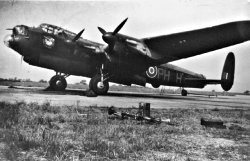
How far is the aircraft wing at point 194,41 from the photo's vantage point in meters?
13.0

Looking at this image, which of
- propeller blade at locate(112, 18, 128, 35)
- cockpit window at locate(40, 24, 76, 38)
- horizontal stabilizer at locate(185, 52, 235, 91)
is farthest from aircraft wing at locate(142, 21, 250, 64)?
horizontal stabilizer at locate(185, 52, 235, 91)

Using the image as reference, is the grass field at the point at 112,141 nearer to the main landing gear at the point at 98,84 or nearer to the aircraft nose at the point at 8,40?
the main landing gear at the point at 98,84

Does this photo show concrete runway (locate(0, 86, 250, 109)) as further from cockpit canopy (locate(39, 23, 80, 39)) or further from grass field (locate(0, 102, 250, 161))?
grass field (locate(0, 102, 250, 161))

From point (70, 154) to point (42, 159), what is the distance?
1.29 feet

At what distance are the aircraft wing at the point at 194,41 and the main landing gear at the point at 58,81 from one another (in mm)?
6004

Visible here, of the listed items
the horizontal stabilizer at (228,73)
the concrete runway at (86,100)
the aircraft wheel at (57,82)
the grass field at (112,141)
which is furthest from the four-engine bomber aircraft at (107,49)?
the grass field at (112,141)

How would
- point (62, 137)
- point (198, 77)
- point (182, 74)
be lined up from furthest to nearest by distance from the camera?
1. point (198, 77)
2. point (182, 74)
3. point (62, 137)

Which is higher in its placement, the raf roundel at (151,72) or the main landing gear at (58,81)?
the raf roundel at (151,72)

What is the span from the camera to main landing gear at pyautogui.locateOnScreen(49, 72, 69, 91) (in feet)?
54.9

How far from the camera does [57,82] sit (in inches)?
662

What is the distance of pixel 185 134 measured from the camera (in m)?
5.54

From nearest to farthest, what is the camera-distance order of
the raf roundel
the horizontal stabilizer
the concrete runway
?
1. the concrete runway
2. the raf roundel
3. the horizontal stabilizer

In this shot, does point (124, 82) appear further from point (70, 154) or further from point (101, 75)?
point (70, 154)

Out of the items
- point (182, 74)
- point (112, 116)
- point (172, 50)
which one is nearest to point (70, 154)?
point (112, 116)
